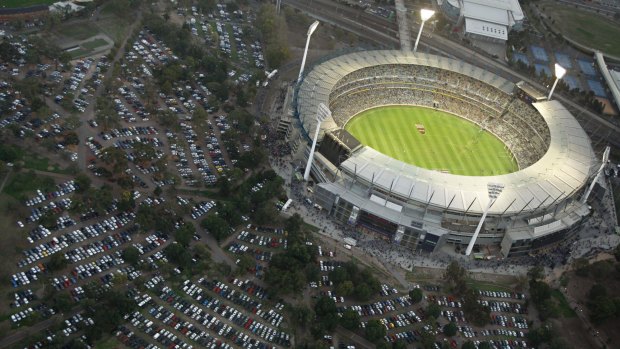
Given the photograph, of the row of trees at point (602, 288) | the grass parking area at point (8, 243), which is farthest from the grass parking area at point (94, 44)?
the row of trees at point (602, 288)

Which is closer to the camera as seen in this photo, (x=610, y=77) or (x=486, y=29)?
(x=610, y=77)

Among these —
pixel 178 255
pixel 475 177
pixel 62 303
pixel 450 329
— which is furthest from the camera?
pixel 475 177

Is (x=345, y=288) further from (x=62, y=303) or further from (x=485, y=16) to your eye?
(x=485, y=16)

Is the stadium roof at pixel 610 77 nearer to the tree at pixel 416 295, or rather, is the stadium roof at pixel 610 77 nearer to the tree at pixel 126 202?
the tree at pixel 416 295

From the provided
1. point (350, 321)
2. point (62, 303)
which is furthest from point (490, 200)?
point (62, 303)

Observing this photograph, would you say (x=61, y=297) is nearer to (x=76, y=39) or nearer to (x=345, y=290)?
(x=345, y=290)

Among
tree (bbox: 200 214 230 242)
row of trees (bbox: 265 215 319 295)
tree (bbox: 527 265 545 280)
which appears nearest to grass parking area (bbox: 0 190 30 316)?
tree (bbox: 200 214 230 242)

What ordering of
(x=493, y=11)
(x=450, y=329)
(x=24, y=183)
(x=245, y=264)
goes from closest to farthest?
(x=450, y=329), (x=245, y=264), (x=24, y=183), (x=493, y=11)
